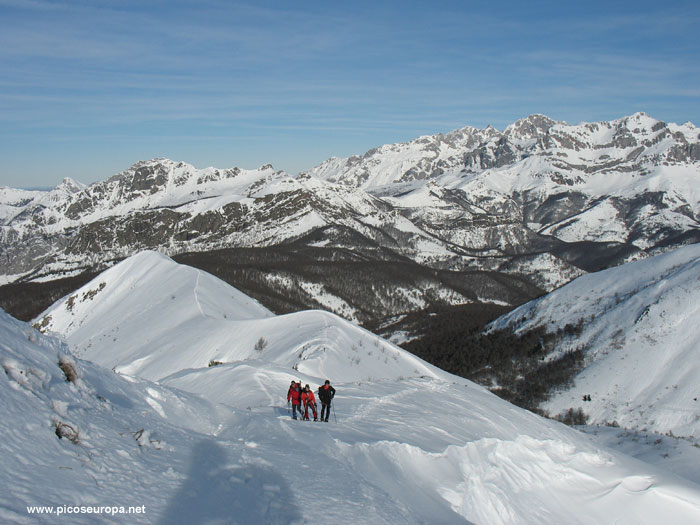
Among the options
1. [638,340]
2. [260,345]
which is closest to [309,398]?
[260,345]

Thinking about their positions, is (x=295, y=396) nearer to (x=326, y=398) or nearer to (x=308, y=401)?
(x=308, y=401)

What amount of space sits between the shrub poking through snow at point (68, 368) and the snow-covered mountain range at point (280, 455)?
0.08m

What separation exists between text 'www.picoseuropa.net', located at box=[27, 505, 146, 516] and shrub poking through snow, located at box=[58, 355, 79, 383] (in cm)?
594

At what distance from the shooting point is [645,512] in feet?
63.6

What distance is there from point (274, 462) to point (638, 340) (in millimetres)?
90634

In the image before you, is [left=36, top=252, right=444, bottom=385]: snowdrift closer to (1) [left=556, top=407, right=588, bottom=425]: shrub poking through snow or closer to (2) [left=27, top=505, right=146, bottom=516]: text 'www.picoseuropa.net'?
(2) [left=27, top=505, right=146, bottom=516]: text 'www.picoseuropa.net'

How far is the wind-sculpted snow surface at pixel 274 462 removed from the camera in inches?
398

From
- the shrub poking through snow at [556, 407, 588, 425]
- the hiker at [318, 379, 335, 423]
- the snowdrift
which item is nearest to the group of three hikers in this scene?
the hiker at [318, 379, 335, 423]

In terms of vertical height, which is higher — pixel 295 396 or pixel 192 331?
pixel 295 396

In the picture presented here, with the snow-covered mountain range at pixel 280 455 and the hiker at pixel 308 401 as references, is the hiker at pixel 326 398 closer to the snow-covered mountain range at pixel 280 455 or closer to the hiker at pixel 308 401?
the hiker at pixel 308 401

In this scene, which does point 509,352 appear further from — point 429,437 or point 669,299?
point 429,437

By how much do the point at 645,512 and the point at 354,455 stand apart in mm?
12837

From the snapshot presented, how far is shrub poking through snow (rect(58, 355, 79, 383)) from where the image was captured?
14.2m

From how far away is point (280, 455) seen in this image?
14539 mm
